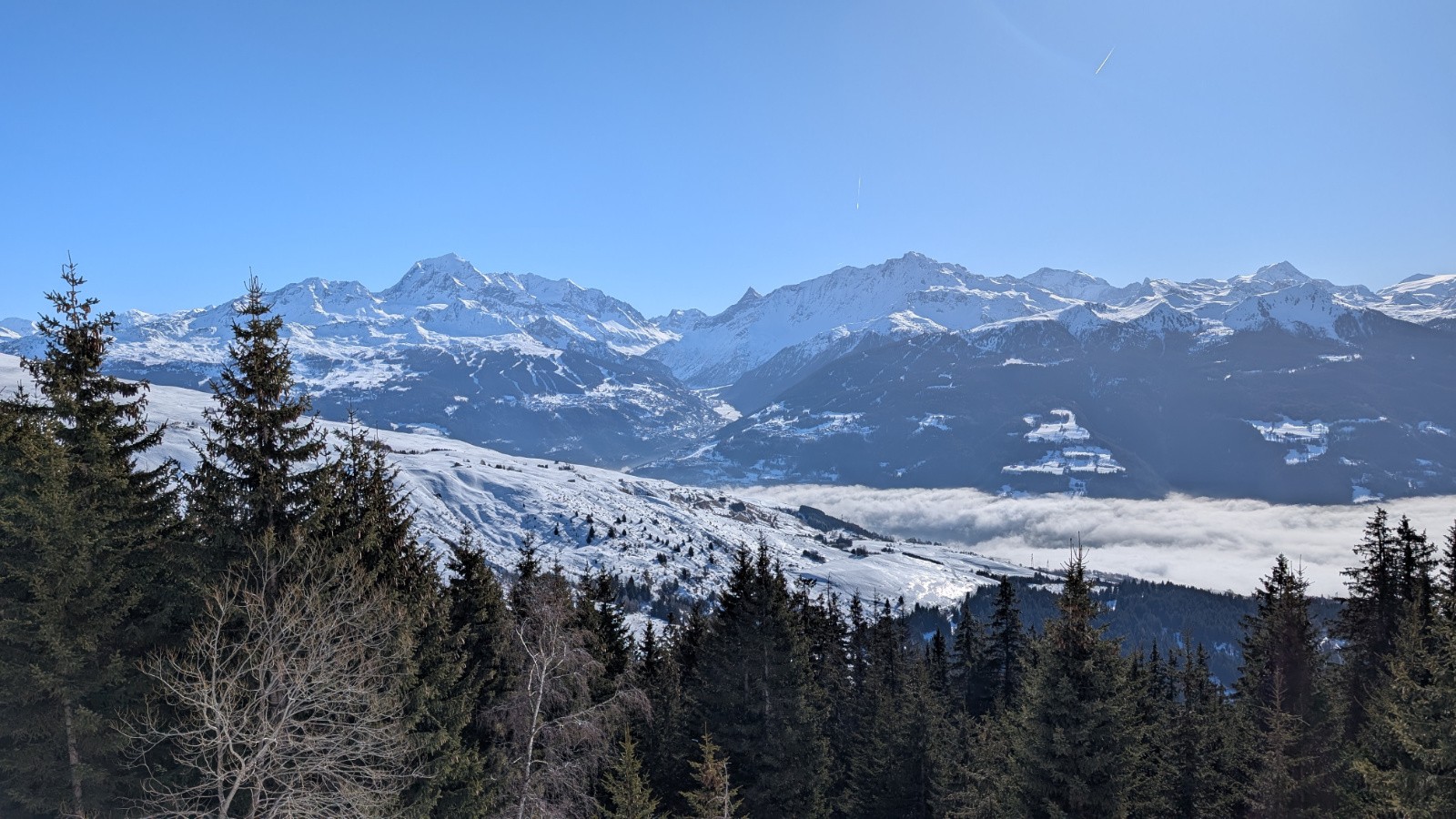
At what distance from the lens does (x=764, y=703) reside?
106 ft

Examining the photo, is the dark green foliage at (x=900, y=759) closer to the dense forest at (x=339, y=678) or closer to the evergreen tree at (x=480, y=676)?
the dense forest at (x=339, y=678)

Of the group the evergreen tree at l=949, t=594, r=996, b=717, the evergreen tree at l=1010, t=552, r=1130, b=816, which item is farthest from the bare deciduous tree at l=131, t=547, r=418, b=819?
the evergreen tree at l=949, t=594, r=996, b=717

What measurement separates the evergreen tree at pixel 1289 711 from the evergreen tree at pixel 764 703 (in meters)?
16.4

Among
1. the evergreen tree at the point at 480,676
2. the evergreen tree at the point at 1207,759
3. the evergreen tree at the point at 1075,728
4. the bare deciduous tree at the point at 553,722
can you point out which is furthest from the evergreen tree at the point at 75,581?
the evergreen tree at the point at 1207,759

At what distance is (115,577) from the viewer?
2166cm

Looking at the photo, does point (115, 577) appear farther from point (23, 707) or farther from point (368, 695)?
point (368, 695)

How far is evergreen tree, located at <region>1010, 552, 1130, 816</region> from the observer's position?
2344 cm

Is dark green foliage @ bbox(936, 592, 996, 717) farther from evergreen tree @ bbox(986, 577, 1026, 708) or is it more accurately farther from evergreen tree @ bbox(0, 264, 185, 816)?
evergreen tree @ bbox(0, 264, 185, 816)

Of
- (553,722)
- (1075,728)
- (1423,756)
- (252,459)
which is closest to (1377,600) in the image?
(1423,756)

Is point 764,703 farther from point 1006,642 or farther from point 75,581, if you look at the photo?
point 1006,642

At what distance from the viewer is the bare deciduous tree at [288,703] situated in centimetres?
1573

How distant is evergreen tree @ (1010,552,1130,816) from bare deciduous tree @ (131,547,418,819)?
60.4ft

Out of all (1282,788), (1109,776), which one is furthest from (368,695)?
(1282,788)

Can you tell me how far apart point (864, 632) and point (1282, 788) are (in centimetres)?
4906
